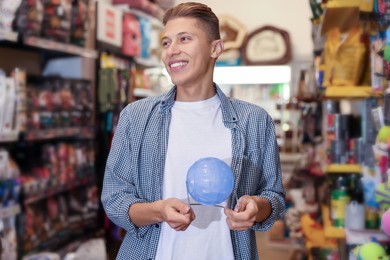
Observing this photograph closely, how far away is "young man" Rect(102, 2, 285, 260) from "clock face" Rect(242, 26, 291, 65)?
207 inches

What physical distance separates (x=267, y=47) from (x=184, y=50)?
548 cm

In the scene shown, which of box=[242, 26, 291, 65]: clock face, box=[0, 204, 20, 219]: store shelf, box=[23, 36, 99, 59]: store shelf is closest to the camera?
box=[0, 204, 20, 219]: store shelf

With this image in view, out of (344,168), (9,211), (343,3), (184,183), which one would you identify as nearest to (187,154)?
(184,183)

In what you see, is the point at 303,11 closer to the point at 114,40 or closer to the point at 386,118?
the point at 114,40

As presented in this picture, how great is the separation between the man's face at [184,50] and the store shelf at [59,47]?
5.21 feet

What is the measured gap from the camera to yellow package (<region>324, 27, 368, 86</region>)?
2.79 meters

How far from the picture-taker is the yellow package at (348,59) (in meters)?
2.79

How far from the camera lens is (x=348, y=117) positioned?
3.10 metres

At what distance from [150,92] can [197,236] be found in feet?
12.4

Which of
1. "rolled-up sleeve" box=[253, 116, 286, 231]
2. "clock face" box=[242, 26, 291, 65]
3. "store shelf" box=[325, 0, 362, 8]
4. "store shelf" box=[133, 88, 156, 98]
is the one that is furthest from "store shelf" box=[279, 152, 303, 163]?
"rolled-up sleeve" box=[253, 116, 286, 231]

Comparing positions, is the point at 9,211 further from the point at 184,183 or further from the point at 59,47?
the point at 184,183

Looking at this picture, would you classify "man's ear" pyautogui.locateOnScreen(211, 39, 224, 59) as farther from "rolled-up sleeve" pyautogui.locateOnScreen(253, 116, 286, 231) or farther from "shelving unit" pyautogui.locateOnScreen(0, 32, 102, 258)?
"shelving unit" pyautogui.locateOnScreen(0, 32, 102, 258)

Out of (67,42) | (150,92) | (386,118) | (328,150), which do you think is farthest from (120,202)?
(150,92)

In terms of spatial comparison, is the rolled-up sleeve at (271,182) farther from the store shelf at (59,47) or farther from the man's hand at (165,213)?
the store shelf at (59,47)
